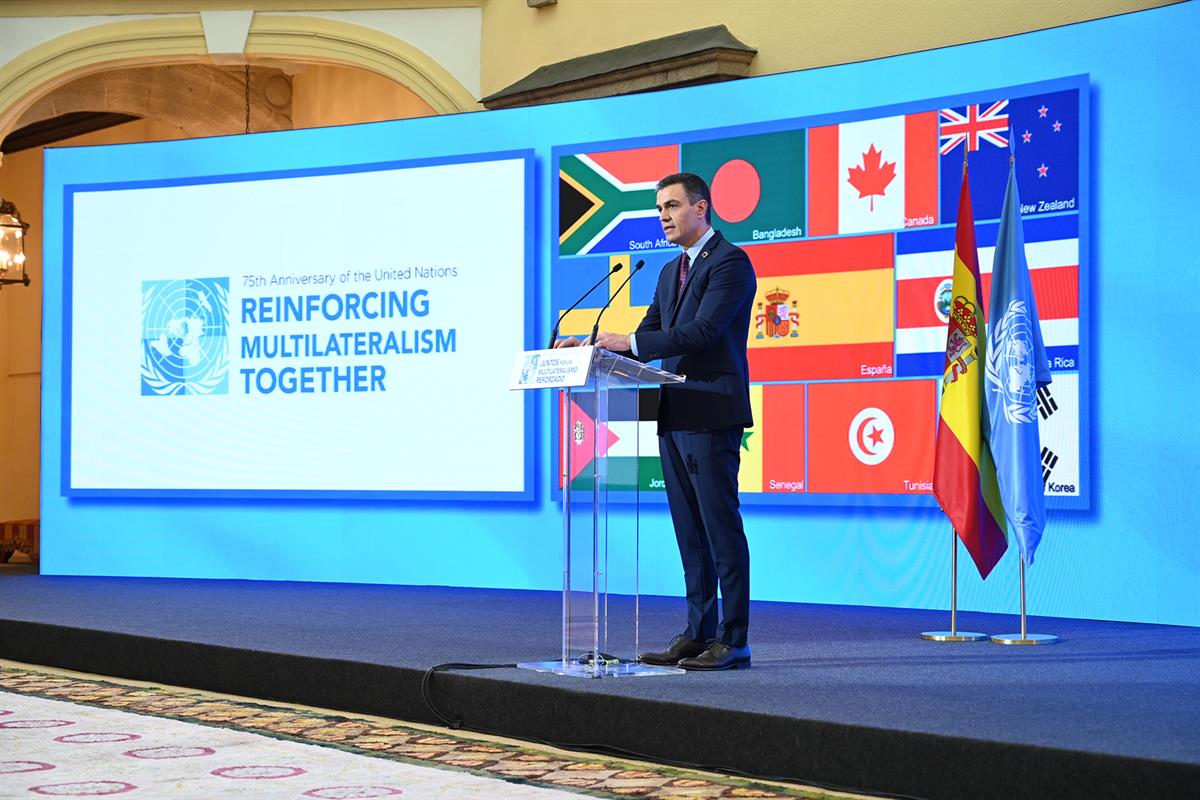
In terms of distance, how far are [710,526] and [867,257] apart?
8.18 feet

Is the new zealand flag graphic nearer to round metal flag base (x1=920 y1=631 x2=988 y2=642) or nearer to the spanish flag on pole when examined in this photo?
the spanish flag on pole

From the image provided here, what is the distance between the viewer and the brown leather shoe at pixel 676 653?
167 inches

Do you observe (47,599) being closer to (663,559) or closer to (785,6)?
(663,559)

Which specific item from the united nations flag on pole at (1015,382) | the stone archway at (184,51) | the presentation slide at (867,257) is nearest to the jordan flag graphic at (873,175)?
the presentation slide at (867,257)

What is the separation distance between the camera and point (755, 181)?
6.66 metres

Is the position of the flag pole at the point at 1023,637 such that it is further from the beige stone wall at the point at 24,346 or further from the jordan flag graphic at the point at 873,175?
the beige stone wall at the point at 24,346

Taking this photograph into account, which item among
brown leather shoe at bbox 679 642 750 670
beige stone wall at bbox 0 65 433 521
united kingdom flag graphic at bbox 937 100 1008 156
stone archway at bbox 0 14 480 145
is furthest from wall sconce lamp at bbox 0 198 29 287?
brown leather shoe at bbox 679 642 750 670

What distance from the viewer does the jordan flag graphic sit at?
6.19 m

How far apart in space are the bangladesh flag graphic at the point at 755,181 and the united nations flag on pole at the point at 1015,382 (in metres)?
1.50

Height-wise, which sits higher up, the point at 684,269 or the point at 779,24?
the point at 779,24

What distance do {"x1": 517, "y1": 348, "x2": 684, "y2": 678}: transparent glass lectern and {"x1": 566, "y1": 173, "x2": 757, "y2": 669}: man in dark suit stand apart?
0.11 m

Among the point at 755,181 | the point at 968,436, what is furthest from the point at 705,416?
the point at 755,181

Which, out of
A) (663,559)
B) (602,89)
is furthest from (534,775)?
(602,89)

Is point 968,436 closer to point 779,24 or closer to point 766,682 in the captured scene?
point 766,682
